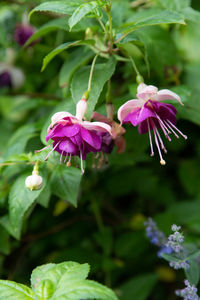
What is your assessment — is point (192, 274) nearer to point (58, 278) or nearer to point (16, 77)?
point (58, 278)

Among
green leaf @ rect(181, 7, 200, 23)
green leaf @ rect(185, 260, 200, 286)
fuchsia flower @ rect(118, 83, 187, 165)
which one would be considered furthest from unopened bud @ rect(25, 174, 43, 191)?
green leaf @ rect(181, 7, 200, 23)

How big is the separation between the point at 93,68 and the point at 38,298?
1.55ft

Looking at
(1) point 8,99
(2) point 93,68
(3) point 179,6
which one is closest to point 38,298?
(2) point 93,68

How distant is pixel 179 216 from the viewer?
1.21 meters

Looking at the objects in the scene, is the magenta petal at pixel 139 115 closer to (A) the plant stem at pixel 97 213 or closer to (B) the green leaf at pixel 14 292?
(B) the green leaf at pixel 14 292

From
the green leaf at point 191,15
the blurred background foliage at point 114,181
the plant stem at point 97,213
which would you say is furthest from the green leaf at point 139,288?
the green leaf at point 191,15

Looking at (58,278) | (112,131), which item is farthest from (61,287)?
(112,131)

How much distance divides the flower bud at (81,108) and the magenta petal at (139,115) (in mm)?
82

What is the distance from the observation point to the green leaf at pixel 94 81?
733mm

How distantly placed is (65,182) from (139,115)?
24 centimetres

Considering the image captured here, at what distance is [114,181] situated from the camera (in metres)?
1.33

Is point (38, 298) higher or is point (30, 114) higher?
point (38, 298)

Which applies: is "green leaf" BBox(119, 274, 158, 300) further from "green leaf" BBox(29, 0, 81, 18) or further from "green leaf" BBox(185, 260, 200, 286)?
"green leaf" BBox(29, 0, 81, 18)

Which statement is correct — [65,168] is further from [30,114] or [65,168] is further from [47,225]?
[30,114]
